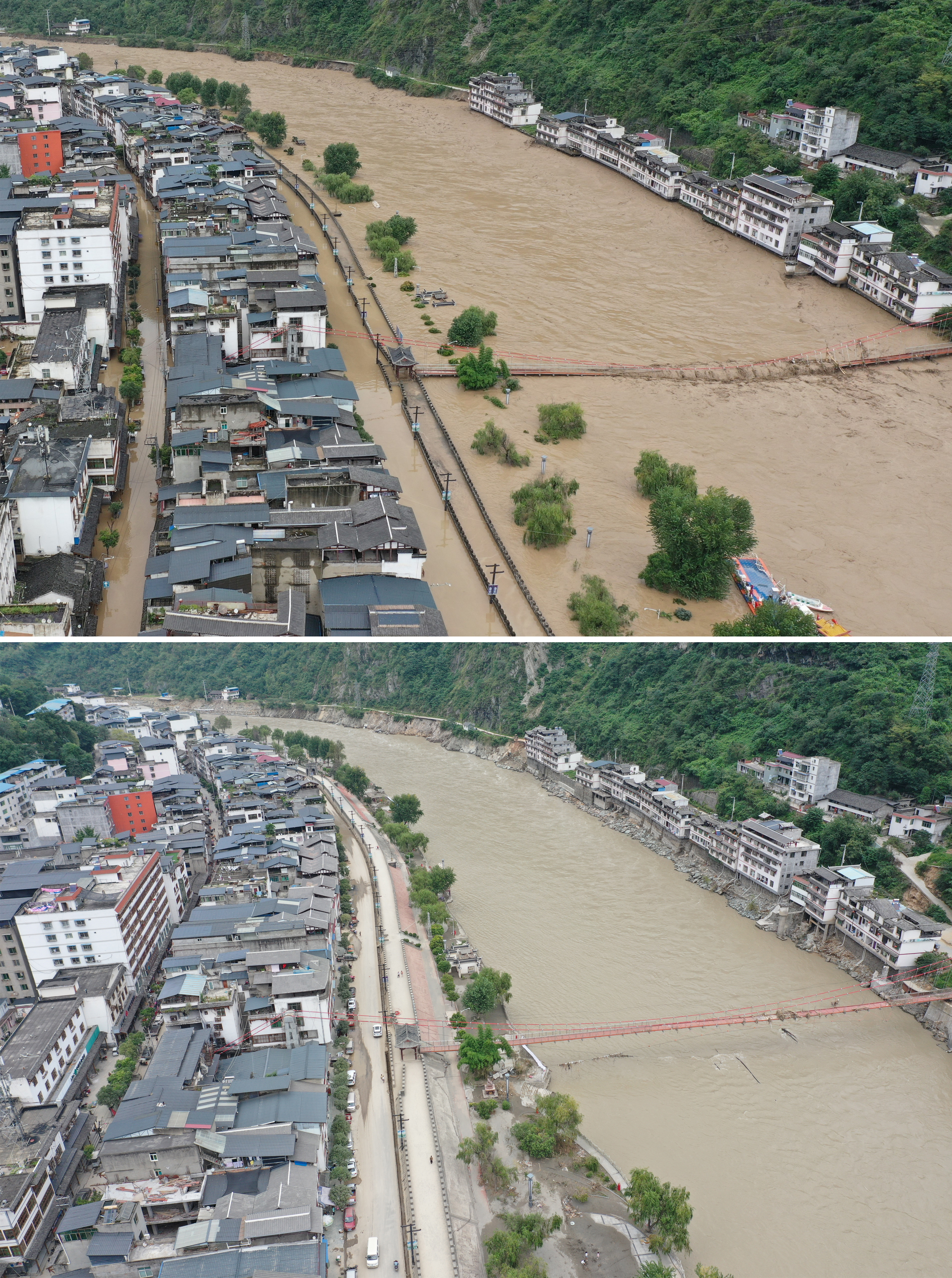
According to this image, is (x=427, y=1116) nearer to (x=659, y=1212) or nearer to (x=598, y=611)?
(x=659, y=1212)

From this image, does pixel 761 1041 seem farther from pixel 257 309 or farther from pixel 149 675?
pixel 149 675

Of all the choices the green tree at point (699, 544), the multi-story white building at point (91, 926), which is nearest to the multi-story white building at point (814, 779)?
the green tree at point (699, 544)

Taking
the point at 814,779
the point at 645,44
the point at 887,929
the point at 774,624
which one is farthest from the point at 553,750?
the point at 645,44

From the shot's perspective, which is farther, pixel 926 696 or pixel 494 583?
pixel 926 696

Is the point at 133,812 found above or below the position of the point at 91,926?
below

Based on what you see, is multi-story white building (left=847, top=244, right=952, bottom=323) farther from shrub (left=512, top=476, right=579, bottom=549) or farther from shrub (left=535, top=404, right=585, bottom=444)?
shrub (left=512, top=476, right=579, bottom=549)

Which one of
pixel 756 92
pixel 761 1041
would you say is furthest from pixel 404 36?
pixel 761 1041

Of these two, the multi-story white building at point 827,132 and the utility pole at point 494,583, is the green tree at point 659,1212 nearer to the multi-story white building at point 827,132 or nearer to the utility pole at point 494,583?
the utility pole at point 494,583
